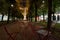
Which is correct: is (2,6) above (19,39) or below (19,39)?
above

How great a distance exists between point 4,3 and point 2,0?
162 cm

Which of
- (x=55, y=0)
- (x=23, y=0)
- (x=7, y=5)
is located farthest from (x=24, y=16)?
(x=55, y=0)

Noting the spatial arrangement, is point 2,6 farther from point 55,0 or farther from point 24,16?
point 24,16

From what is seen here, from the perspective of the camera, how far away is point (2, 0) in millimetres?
33188

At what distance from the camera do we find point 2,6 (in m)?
34.2

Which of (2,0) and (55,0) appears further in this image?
(2,0)

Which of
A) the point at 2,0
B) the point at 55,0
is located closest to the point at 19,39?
the point at 55,0

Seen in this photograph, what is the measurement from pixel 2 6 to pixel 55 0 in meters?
10.8

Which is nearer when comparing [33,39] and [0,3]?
[33,39]

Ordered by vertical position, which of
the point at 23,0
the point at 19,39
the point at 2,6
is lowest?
the point at 19,39

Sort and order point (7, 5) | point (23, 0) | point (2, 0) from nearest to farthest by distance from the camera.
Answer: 1. point (2, 0)
2. point (7, 5)
3. point (23, 0)

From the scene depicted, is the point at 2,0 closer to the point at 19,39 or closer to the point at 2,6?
the point at 2,6

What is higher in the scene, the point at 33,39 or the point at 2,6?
the point at 2,6

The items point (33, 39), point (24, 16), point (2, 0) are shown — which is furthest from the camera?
point (24, 16)
